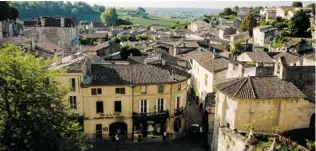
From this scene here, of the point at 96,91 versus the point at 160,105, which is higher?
the point at 96,91

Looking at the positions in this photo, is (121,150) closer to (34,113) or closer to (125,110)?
(125,110)

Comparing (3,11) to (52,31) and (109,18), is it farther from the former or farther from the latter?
(109,18)

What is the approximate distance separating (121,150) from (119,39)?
6865cm

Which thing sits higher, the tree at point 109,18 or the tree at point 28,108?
the tree at point 109,18

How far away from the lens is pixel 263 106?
95.9ft

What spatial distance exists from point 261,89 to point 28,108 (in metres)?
18.8

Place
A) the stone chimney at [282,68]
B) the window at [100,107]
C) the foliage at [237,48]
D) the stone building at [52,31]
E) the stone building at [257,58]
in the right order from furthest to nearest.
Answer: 1. the stone building at [52,31]
2. the foliage at [237,48]
3. the stone building at [257,58]
4. the window at [100,107]
5. the stone chimney at [282,68]

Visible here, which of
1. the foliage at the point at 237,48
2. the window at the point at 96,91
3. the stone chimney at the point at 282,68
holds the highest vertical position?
the stone chimney at the point at 282,68

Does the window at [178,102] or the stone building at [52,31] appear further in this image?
the stone building at [52,31]

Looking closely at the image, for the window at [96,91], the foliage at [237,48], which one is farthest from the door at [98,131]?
the foliage at [237,48]

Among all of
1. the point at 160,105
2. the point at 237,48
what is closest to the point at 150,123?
the point at 160,105

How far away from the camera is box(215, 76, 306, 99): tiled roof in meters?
29.1

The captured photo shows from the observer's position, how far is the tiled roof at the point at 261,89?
95.6ft

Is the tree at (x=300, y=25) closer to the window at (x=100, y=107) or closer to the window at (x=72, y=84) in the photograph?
the window at (x=100, y=107)
